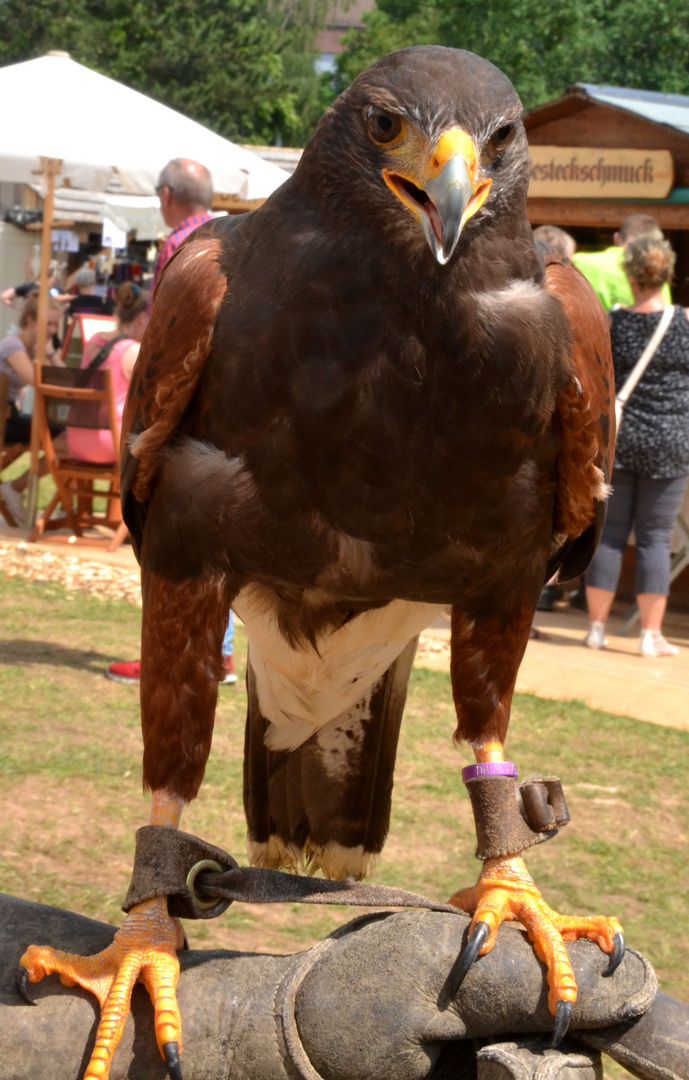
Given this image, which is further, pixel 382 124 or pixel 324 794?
pixel 324 794

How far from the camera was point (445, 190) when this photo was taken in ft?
6.18

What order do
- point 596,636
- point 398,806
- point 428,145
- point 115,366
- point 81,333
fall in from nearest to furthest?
point 428,145, point 398,806, point 596,636, point 115,366, point 81,333

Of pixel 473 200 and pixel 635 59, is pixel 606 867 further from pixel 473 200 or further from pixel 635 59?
pixel 635 59

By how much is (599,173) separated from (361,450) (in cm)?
755

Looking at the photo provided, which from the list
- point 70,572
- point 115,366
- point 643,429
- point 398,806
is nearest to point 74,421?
point 115,366

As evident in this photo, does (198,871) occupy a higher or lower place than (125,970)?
higher

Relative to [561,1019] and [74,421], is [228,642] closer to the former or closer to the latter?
[561,1019]

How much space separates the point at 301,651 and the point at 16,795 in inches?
100

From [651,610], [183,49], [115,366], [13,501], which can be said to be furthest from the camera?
[183,49]

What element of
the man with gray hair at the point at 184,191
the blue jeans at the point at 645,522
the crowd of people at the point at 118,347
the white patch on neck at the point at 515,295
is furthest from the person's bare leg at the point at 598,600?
the white patch on neck at the point at 515,295

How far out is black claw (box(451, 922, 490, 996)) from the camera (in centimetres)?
183

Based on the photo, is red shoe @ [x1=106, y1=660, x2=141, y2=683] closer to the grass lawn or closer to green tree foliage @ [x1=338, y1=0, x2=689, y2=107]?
the grass lawn

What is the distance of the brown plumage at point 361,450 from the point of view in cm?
203

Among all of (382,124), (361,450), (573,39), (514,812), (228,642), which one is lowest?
(228,642)
